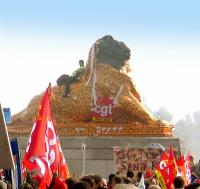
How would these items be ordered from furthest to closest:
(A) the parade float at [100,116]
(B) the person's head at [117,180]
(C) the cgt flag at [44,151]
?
(A) the parade float at [100,116], (B) the person's head at [117,180], (C) the cgt flag at [44,151]

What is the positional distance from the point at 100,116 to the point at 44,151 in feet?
57.5

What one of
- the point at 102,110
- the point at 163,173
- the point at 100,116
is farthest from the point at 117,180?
the point at 102,110

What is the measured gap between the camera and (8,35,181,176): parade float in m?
23.8

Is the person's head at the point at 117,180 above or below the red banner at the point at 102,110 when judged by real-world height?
below

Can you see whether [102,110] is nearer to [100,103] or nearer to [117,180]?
[100,103]

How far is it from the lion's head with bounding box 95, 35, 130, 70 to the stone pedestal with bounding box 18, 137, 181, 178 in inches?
157

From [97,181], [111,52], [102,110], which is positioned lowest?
[97,181]

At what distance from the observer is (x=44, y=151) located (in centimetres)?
776

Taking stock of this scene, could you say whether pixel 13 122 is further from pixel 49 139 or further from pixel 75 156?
pixel 49 139

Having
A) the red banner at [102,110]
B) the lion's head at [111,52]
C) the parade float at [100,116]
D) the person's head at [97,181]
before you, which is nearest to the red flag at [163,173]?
the person's head at [97,181]

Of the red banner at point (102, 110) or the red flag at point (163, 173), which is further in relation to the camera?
the red banner at point (102, 110)

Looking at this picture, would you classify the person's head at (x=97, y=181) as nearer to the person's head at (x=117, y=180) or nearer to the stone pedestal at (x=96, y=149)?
the person's head at (x=117, y=180)

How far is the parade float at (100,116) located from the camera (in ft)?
78.0

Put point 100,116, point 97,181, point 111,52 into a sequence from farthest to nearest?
point 111,52 < point 100,116 < point 97,181
